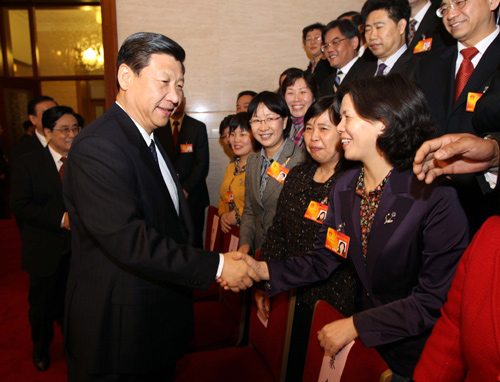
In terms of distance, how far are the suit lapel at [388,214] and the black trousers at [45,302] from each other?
6.90 ft

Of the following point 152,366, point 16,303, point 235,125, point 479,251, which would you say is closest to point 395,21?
point 235,125

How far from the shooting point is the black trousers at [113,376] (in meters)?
1.26

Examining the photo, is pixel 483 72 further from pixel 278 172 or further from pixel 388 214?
pixel 278 172

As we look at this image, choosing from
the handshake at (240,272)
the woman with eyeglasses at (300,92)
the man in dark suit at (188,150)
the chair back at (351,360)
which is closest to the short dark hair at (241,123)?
the woman with eyeglasses at (300,92)

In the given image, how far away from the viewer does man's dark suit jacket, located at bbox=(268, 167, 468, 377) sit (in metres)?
1.13

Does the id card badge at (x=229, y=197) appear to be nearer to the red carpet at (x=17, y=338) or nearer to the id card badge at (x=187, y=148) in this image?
the id card badge at (x=187, y=148)

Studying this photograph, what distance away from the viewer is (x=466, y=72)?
181 centimetres

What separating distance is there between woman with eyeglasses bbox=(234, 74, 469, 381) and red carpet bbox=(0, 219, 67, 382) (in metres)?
2.22

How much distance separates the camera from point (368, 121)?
1299mm

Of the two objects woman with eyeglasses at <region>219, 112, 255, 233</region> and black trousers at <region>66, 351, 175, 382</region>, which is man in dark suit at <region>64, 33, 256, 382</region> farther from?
woman with eyeglasses at <region>219, 112, 255, 233</region>

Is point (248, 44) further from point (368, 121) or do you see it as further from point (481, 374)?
point (481, 374)

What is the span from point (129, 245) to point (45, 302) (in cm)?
173

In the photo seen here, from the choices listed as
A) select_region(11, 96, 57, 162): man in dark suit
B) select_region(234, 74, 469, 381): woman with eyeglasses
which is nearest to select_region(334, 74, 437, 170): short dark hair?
select_region(234, 74, 469, 381): woman with eyeglasses

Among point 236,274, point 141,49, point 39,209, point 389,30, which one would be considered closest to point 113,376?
point 236,274
